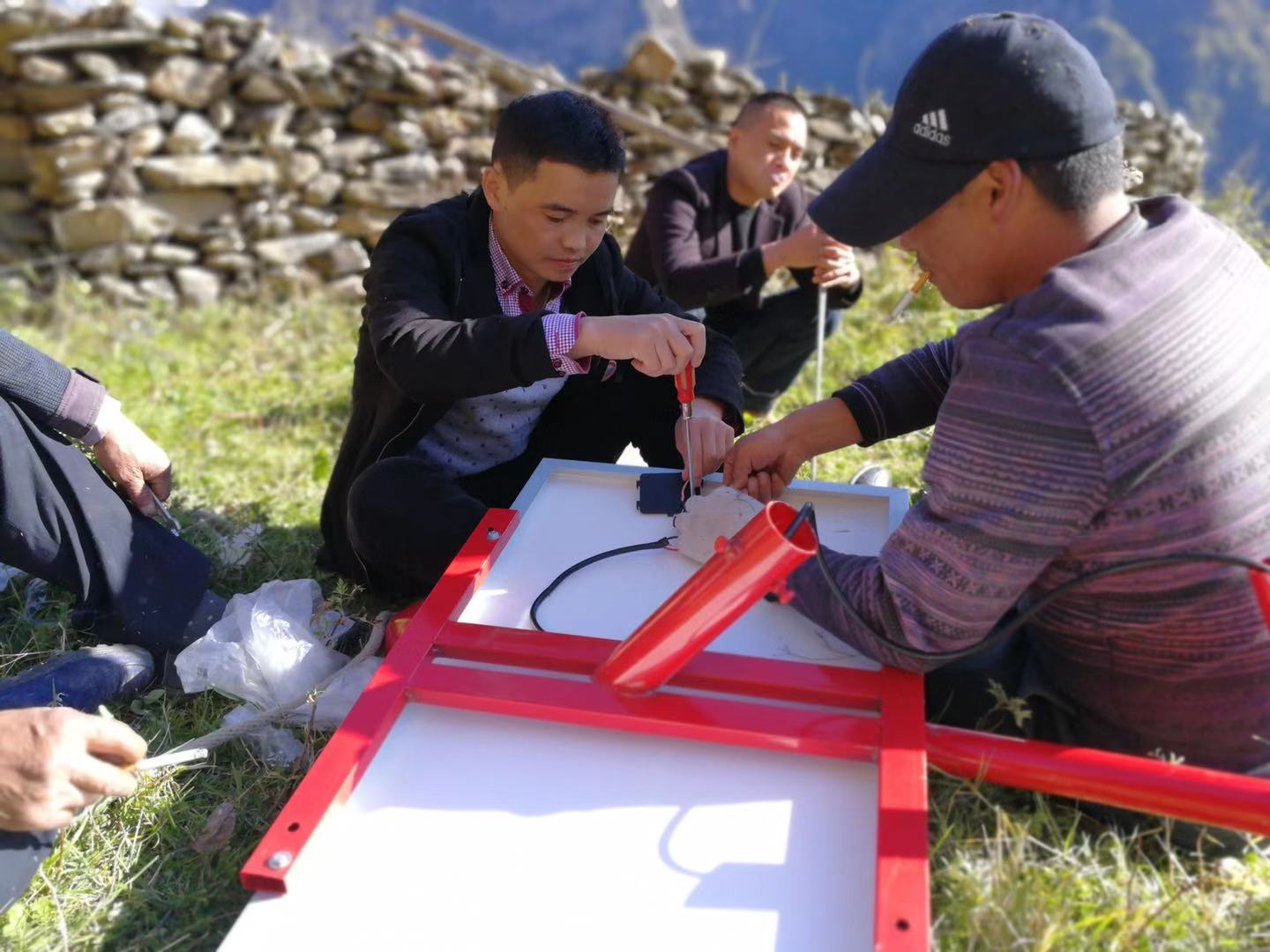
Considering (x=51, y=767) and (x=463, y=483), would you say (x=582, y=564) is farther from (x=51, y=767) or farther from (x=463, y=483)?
(x=51, y=767)

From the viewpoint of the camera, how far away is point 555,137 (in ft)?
7.39

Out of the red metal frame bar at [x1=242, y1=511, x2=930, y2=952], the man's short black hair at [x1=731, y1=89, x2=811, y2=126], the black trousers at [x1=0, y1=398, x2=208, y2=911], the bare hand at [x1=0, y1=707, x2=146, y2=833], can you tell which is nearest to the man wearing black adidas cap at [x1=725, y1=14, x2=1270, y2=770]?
the red metal frame bar at [x1=242, y1=511, x2=930, y2=952]

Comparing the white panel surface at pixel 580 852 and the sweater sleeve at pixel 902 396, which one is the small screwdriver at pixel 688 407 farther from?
the white panel surface at pixel 580 852

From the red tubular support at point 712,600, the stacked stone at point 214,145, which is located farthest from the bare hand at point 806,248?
the stacked stone at point 214,145

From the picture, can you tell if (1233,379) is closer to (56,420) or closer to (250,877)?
(250,877)

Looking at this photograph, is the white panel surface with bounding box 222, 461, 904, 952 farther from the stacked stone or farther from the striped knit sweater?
the stacked stone

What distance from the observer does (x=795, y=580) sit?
5.46 ft

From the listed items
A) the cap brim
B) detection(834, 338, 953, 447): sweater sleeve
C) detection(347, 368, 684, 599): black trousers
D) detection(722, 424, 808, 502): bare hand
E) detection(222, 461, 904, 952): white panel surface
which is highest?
the cap brim

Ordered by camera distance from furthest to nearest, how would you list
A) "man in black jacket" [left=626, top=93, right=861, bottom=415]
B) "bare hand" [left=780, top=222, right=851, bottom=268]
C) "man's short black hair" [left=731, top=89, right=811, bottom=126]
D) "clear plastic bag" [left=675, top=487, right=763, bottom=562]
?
"man's short black hair" [left=731, top=89, right=811, bottom=126] → "man in black jacket" [left=626, top=93, right=861, bottom=415] → "bare hand" [left=780, top=222, right=851, bottom=268] → "clear plastic bag" [left=675, top=487, right=763, bottom=562]

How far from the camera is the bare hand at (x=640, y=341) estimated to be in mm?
1955

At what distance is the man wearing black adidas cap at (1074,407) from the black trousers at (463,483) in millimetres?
966

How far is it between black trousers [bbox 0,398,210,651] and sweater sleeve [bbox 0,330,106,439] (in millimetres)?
32

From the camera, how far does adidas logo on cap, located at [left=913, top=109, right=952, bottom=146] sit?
4.67 ft

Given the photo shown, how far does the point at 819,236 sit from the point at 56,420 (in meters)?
2.27
